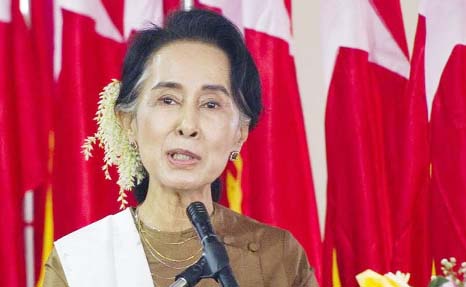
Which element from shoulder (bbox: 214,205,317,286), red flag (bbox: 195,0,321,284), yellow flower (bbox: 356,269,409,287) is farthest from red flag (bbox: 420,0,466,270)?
yellow flower (bbox: 356,269,409,287)

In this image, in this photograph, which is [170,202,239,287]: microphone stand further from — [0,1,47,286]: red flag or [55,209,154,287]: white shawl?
[0,1,47,286]: red flag

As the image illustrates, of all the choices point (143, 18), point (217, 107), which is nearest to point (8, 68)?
A: point (143, 18)

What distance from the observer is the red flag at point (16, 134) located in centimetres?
226

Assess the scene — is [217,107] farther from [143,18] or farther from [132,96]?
[143,18]

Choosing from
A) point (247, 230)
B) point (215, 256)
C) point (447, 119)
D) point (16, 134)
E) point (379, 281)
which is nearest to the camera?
point (215, 256)

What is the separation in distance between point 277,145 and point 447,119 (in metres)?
0.52

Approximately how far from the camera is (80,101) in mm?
2316

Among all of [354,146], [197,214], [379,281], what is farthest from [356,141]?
[197,214]

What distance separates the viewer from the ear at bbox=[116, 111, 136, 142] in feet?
6.12

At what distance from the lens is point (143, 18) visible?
2.38m

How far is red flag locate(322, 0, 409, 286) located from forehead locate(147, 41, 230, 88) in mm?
723

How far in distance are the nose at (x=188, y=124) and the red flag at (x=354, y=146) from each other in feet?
2.61

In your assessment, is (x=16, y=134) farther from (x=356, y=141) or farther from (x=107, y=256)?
(x=356, y=141)

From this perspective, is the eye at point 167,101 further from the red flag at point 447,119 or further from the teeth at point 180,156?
the red flag at point 447,119
